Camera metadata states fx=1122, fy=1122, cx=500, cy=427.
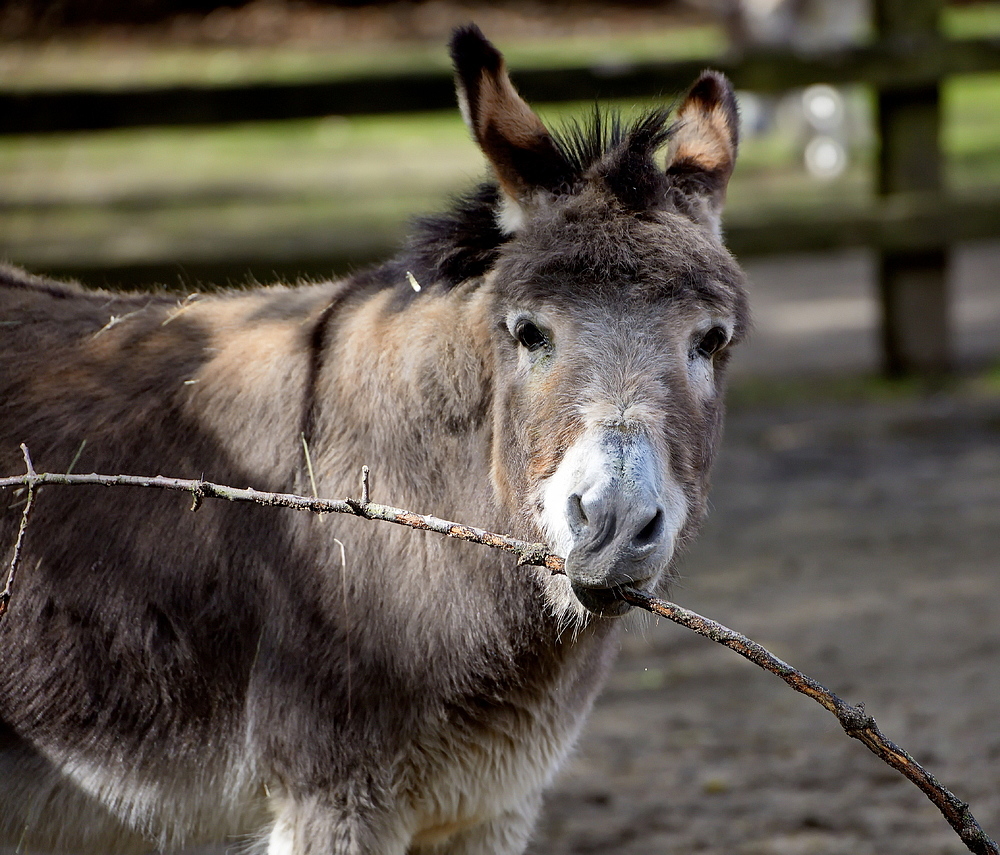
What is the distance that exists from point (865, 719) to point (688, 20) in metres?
21.4

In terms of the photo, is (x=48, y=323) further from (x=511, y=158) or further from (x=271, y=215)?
(x=271, y=215)

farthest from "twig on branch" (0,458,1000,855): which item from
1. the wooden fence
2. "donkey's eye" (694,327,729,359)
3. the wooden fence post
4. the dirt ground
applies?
the wooden fence post

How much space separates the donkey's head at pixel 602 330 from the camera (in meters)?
2.26

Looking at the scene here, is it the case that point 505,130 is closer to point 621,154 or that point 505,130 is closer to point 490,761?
point 621,154

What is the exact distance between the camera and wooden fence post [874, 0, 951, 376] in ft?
25.0

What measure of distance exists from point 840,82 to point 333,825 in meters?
6.39

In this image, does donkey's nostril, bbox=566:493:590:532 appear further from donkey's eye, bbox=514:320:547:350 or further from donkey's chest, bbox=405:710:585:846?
donkey's chest, bbox=405:710:585:846

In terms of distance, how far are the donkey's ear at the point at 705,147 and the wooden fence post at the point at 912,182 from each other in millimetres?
5022

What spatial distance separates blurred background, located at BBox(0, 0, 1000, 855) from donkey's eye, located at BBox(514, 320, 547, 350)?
0.64m

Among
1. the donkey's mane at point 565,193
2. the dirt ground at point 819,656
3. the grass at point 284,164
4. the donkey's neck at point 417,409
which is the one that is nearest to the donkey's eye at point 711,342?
the donkey's mane at point 565,193

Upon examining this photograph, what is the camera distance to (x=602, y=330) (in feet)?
8.27

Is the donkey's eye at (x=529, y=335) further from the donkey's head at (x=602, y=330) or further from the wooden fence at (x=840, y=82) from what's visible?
the wooden fence at (x=840, y=82)

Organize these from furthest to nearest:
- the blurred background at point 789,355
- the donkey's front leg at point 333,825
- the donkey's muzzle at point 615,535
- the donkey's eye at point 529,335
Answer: the blurred background at point 789,355, the donkey's front leg at point 333,825, the donkey's eye at point 529,335, the donkey's muzzle at point 615,535

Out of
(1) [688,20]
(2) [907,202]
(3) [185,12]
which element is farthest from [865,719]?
(1) [688,20]
